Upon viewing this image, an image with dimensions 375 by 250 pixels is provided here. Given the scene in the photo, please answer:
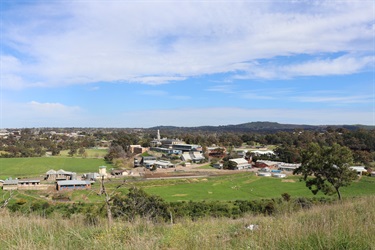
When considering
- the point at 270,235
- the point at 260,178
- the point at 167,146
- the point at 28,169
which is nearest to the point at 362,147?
the point at 260,178

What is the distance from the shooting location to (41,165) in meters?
44.9

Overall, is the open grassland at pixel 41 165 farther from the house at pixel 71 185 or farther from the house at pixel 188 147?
the house at pixel 188 147

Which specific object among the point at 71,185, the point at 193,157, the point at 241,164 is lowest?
the point at 71,185

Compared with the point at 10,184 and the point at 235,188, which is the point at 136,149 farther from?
the point at 235,188

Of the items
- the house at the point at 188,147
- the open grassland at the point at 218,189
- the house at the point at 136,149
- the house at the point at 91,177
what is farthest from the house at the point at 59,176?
the house at the point at 188,147

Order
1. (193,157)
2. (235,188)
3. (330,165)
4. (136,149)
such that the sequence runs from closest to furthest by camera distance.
Answer: (330,165) < (235,188) < (193,157) < (136,149)

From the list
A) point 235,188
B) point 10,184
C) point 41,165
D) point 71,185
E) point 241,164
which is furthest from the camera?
point 241,164

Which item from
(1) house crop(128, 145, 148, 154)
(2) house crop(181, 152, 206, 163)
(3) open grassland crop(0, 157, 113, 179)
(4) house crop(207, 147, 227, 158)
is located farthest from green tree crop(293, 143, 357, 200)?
(1) house crop(128, 145, 148, 154)

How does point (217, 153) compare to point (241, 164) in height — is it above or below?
above

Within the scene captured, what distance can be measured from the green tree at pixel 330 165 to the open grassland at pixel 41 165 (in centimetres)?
3376

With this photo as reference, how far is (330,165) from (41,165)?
4232cm

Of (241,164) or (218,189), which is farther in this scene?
(241,164)

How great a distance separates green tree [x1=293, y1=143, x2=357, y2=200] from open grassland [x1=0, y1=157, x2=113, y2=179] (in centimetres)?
3376

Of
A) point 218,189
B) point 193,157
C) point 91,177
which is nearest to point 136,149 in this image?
point 193,157
